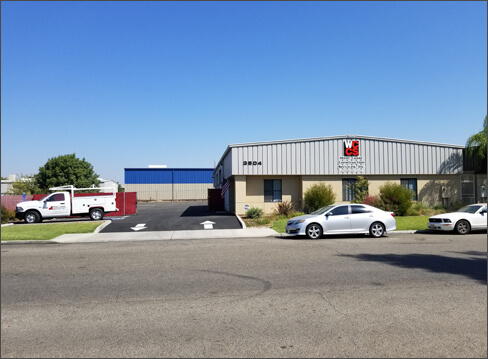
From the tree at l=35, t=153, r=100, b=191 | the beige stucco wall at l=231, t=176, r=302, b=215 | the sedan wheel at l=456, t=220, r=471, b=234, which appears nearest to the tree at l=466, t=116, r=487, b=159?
the beige stucco wall at l=231, t=176, r=302, b=215

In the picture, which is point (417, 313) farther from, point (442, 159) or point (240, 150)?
point (442, 159)

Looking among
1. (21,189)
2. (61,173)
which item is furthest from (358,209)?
(61,173)

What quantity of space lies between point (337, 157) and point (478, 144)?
10375mm

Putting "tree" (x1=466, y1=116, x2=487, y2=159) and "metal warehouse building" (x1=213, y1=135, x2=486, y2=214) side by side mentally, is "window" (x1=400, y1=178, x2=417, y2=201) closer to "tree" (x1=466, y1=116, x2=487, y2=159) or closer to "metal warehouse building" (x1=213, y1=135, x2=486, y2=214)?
"metal warehouse building" (x1=213, y1=135, x2=486, y2=214)

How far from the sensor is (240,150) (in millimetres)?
26969

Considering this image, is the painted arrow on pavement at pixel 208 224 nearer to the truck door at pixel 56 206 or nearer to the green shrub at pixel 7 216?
the truck door at pixel 56 206

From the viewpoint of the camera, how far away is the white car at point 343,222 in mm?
15422

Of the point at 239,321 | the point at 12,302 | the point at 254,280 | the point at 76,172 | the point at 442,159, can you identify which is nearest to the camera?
the point at 239,321

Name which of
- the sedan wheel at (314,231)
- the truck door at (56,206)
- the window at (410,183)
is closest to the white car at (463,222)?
the sedan wheel at (314,231)

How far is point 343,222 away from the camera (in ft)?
51.1

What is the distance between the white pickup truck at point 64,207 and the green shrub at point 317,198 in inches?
516

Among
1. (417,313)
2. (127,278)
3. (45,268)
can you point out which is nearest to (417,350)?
(417,313)

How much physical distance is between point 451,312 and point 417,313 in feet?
1.60

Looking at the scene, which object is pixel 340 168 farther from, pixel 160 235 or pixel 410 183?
pixel 160 235
